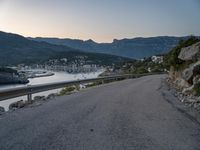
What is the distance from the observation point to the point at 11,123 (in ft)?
29.1

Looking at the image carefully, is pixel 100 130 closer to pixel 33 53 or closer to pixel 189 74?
pixel 189 74

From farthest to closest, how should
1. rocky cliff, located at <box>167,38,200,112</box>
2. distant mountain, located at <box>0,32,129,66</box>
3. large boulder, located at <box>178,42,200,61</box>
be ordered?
distant mountain, located at <box>0,32,129,66</box>, large boulder, located at <box>178,42,200,61</box>, rocky cliff, located at <box>167,38,200,112</box>

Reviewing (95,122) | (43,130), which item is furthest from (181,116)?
(43,130)

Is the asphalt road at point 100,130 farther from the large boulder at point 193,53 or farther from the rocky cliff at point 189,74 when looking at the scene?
the large boulder at point 193,53

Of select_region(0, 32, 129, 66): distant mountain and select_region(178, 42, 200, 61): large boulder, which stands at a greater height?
select_region(178, 42, 200, 61): large boulder

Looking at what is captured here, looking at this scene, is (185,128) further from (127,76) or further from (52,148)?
(127,76)

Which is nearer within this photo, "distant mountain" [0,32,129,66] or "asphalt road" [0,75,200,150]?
"asphalt road" [0,75,200,150]

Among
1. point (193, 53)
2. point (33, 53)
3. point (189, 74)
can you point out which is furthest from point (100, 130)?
point (33, 53)

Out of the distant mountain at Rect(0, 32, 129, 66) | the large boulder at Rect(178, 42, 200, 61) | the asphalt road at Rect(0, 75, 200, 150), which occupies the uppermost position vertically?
the large boulder at Rect(178, 42, 200, 61)

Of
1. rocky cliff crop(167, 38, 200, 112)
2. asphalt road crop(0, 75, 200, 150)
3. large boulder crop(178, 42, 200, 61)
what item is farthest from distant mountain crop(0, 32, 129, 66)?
asphalt road crop(0, 75, 200, 150)

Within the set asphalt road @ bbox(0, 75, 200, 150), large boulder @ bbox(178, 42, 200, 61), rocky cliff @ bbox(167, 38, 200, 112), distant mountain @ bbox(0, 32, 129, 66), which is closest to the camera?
asphalt road @ bbox(0, 75, 200, 150)

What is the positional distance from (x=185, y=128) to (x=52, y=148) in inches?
141

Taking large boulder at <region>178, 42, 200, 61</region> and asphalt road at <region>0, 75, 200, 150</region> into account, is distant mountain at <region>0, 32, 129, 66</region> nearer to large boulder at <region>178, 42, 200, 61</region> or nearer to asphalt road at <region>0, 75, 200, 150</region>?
large boulder at <region>178, 42, 200, 61</region>

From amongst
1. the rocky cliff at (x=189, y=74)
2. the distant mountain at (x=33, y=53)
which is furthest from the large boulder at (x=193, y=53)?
the distant mountain at (x=33, y=53)
